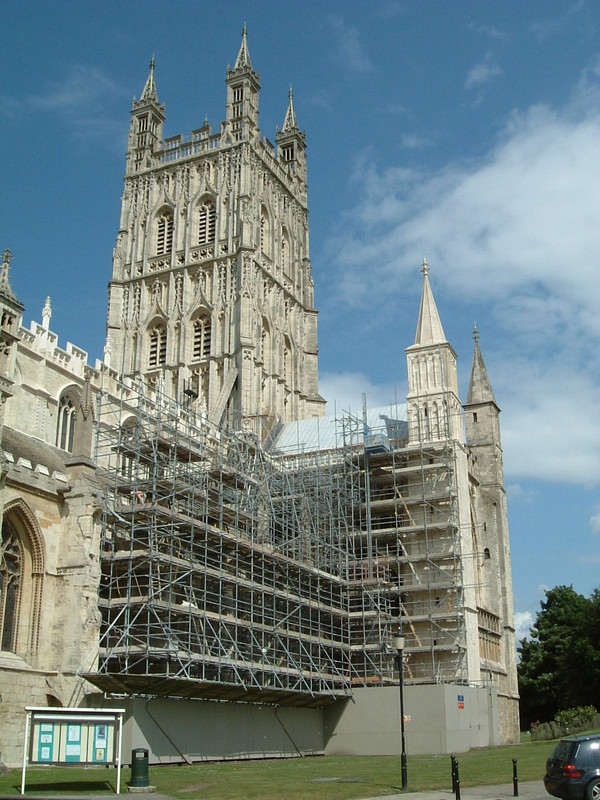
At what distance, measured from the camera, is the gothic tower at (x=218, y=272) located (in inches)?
2040

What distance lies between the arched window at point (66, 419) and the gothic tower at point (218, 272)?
11403mm

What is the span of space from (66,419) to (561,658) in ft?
103

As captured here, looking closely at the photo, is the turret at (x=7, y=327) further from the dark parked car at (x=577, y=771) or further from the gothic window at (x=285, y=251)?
the gothic window at (x=285, y=251)

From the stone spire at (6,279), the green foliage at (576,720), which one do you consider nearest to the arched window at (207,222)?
the stone spire at (6,279)

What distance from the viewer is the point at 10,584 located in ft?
82.2

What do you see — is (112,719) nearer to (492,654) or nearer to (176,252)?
(492,654)

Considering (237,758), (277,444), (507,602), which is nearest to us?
(237,758)

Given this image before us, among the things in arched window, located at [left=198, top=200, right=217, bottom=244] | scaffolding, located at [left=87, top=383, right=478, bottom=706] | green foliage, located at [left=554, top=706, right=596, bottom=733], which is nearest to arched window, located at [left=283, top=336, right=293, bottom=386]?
arched window, located at [left=198, top=200, right=217, bottom=244]

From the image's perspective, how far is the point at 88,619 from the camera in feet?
84.2

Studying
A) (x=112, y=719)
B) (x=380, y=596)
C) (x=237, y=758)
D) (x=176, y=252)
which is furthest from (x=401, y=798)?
(x=176, y=252)

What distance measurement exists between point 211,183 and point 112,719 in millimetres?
45580

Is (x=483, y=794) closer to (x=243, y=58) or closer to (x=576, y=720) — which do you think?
(x=576, y=720)

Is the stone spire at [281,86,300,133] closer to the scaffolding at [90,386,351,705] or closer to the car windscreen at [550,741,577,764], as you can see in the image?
the scaffolding at [90,386,351,705]

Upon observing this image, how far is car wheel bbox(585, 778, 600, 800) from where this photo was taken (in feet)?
42.7
